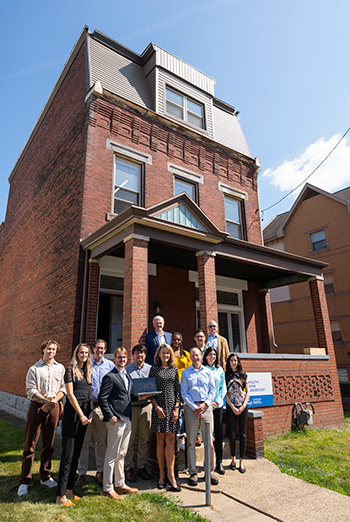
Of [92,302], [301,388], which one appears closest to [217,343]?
[92,302]

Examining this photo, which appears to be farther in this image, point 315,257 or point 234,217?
point 315,257

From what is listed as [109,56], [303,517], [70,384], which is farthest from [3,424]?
[109,56]

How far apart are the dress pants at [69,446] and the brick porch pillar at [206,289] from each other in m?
3.82

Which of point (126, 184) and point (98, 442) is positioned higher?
point (126, 184)

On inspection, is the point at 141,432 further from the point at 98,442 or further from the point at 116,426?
the point at 116,426

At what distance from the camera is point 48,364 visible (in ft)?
16.0

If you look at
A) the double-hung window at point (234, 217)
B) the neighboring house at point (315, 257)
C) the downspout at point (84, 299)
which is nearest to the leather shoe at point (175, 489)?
the downspout at point (84, 299)

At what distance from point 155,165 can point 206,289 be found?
515 cm

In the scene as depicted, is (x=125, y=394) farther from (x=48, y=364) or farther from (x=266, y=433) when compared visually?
(x=266, y=433)

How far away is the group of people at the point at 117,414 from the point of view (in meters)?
4.32

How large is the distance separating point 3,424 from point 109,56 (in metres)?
12.4

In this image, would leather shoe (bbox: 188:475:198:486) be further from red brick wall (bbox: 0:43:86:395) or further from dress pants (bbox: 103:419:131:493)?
red brick wall (bbox: 0:43:86:395)

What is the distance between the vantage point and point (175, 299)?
10.4 metres

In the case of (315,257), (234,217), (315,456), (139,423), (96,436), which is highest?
(315,257)
